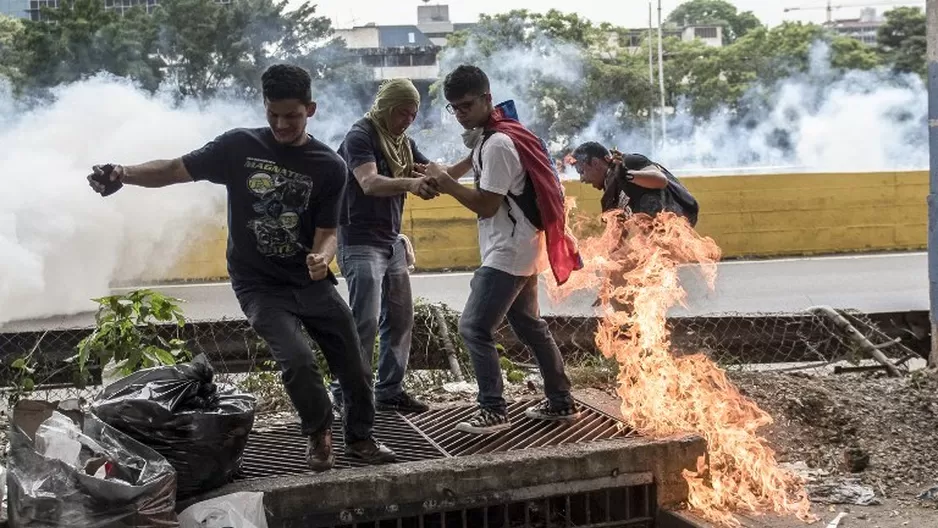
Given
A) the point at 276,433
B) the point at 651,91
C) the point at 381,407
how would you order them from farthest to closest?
the point at 651,91 < the point at 381,407 < the point at 276,433

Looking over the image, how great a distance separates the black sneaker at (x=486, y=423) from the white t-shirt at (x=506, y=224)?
2.52 feet

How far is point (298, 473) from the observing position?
443 cm

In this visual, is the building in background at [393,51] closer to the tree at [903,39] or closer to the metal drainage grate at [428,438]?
the metal drainage grate at [428,438]

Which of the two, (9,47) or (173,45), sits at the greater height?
(9,47)

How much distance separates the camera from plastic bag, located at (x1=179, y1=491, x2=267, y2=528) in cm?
387

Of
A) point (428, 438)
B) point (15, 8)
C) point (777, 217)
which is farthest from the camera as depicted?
point (15, 8)

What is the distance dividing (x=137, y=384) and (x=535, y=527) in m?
1.97

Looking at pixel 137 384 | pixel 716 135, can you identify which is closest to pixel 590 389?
pixel 137 384

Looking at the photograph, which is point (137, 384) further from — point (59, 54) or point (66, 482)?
point (59, 54)

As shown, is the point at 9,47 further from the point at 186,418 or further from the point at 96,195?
the point at 186,418

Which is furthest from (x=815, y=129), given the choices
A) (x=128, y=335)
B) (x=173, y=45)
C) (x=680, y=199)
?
(x=128, y=335)

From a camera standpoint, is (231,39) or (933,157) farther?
(231,39)

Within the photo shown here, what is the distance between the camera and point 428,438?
509 centimetres

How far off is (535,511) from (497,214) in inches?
59.7
